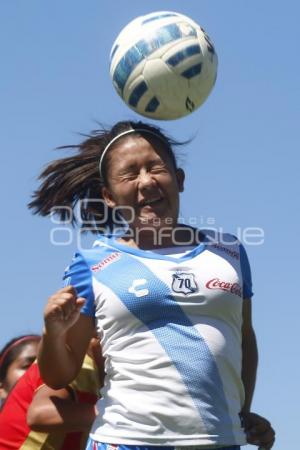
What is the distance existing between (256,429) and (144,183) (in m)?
1.58

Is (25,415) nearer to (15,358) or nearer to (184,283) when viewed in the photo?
(15,358)

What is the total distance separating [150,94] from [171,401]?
2.01 metres

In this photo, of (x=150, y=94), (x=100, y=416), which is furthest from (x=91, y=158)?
(x=100, y=416)

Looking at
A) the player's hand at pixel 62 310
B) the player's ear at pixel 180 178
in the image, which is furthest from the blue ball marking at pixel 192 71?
the player's hand at pixel 62 310

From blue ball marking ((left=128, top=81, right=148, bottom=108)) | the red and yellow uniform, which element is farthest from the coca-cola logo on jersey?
blue ball marking ((left=128, top=81, right=148, bottom=108))

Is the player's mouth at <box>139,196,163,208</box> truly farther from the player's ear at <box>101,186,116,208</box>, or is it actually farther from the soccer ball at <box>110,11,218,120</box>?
the soccer ball at <box>110,11,218,120</box>

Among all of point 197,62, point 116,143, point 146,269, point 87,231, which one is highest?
point 197,62

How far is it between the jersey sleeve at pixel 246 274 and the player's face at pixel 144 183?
1.53 feet

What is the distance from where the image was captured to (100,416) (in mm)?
5457

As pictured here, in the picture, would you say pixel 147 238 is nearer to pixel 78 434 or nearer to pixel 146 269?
pixel 146 269

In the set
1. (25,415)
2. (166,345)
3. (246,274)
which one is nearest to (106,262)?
(166,345)

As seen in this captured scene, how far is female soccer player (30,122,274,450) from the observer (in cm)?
527

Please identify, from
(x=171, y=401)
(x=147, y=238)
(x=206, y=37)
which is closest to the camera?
(x=171, y=401)

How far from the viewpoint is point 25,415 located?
652cm
